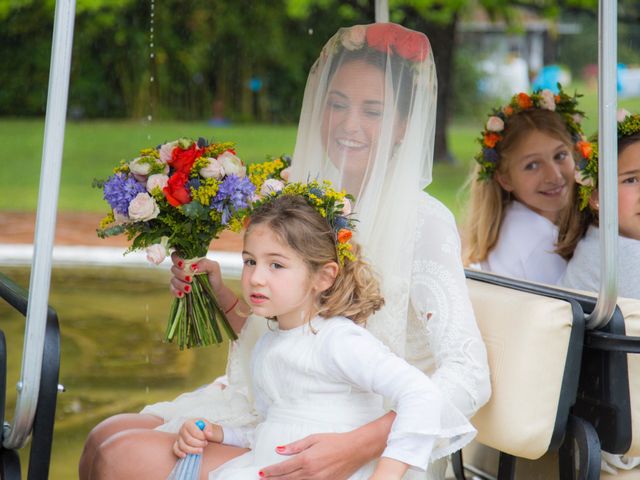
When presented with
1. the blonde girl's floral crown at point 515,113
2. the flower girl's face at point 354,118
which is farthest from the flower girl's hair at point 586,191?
the flower girl's face at point 354,118

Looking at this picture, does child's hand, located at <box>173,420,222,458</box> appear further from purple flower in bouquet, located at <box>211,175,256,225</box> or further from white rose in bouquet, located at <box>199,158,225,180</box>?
white rose in bouquet, located at <box>199,158,225,180</box>

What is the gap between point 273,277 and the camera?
248cm

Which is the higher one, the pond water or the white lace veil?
the white lace veil

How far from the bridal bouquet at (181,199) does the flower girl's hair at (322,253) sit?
0.16m

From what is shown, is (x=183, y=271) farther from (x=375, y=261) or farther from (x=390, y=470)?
(x=390, y=470)

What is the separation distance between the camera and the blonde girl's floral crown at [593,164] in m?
3.13

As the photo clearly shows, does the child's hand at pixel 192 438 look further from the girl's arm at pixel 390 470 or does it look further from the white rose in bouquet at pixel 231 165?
the white rose in bouquet at pixel 231 165

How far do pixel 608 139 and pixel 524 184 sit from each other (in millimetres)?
1409

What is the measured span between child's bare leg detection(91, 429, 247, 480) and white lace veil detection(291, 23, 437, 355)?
531mm

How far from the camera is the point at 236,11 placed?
74.4 ft

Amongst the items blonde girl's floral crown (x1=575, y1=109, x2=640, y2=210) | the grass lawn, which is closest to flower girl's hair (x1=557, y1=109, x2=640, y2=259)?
blonde girl's floral crown (x1=575, y1=109, x2=640, y2=210)

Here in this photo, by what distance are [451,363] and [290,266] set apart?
0.48 m

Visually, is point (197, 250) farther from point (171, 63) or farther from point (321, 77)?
point (171, 63)

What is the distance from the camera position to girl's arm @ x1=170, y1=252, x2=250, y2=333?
9.23 ft
